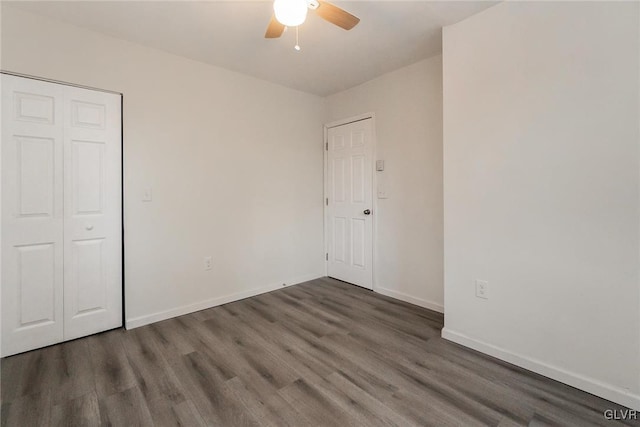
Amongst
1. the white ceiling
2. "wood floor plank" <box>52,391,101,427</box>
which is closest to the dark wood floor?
"wood floor plank" <box>52,391,101,427</box>

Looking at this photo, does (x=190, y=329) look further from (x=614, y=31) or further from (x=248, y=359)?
(x=614, y=31)

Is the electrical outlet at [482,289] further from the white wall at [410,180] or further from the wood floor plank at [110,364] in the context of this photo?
the wood floor plank at [110,364]

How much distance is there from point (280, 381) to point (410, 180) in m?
2.27

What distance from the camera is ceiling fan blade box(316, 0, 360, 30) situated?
165cm

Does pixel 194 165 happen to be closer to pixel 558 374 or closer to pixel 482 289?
pixel 482 289

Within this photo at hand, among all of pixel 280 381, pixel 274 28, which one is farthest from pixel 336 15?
pixel 280 381

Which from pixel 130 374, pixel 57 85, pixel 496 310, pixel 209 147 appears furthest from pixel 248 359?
pixel 57 85

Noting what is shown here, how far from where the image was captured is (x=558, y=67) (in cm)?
173

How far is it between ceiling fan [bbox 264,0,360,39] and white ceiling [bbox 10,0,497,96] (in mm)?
291

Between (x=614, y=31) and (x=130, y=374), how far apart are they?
363cm

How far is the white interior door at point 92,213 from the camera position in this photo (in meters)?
2.23

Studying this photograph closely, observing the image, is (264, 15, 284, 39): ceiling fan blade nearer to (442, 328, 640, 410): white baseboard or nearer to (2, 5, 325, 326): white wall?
(2, 5, 325, 326): white wall

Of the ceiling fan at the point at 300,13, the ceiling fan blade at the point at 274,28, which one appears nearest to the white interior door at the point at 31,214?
the ceiling fan blade at the point at 274,28

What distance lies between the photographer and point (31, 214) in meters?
2.09
